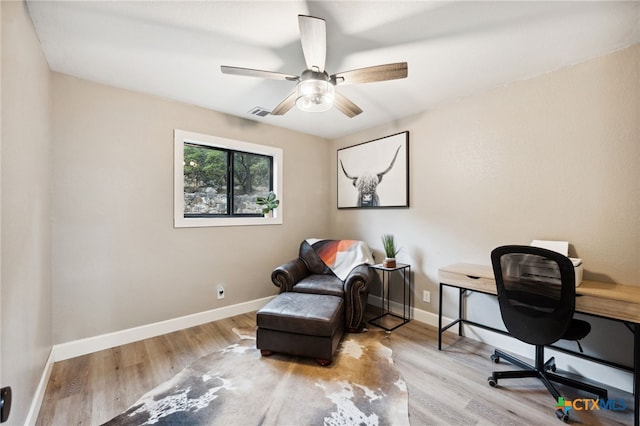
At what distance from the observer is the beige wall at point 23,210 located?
1.21m

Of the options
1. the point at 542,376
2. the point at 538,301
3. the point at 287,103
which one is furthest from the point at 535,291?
the point at 287,103

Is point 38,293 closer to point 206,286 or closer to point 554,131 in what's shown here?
point 206,286

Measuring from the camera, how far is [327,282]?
2896 millimetres

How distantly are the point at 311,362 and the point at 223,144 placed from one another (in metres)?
2.45

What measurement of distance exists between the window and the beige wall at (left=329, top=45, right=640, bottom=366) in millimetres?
1734

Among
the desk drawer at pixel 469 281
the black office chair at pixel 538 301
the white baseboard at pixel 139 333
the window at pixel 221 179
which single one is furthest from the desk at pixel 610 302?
the white baseboard at pixel 139 333

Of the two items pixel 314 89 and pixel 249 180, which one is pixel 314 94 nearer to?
pixel 314 89

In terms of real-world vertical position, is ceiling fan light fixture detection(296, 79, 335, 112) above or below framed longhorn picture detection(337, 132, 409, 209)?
above

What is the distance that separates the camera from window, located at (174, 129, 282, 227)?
281 centimetres

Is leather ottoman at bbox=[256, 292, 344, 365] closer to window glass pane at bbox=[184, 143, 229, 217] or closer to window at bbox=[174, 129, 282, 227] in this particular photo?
window at bbox=[174, 129, 282, 227]

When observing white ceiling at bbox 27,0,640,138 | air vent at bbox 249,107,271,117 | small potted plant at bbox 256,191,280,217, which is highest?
white ceiling at bbox 27,0,640,138

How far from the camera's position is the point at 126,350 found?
234 cm

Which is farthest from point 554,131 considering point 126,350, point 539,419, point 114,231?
point 126,350

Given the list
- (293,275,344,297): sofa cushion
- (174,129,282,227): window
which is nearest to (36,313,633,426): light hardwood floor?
(293,275,344,297): sofa cushion
